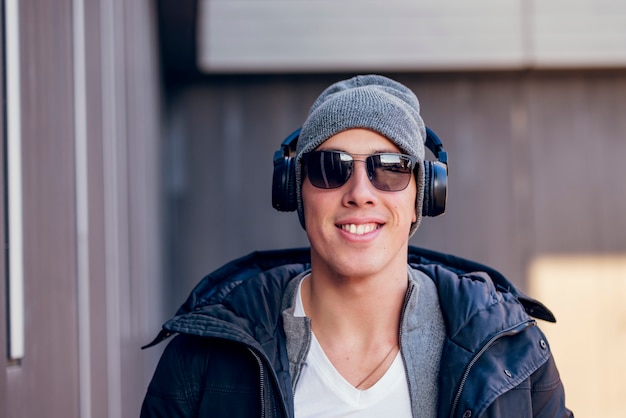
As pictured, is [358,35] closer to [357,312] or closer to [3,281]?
[357,312]

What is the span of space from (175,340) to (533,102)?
599 cm

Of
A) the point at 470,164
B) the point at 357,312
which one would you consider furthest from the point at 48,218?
the point at 470,164

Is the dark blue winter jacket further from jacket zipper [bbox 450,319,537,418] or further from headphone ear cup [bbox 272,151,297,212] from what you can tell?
headphone ear cup [bbox 272,151,297,212]

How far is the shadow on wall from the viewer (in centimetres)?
722

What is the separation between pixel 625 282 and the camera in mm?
7363

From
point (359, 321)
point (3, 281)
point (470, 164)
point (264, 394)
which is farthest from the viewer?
point (470, 164)

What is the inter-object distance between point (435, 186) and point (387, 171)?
0.60 feet

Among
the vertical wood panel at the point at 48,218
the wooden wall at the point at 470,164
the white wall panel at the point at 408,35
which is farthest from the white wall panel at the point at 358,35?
the vertical wood panel at the point at 48,218

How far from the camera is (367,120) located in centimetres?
224

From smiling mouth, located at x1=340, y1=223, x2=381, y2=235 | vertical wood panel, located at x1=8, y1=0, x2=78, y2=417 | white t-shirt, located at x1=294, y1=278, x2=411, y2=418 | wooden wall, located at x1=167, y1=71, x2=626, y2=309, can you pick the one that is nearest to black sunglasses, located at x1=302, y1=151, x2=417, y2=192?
smiling mouth, located at x1=340, y1=223, x2=381, y2=235

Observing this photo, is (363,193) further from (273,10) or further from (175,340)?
(273,10)

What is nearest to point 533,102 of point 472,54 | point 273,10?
point 472,54

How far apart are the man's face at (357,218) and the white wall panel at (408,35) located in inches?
191

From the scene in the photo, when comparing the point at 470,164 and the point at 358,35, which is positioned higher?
the point at 358,35
